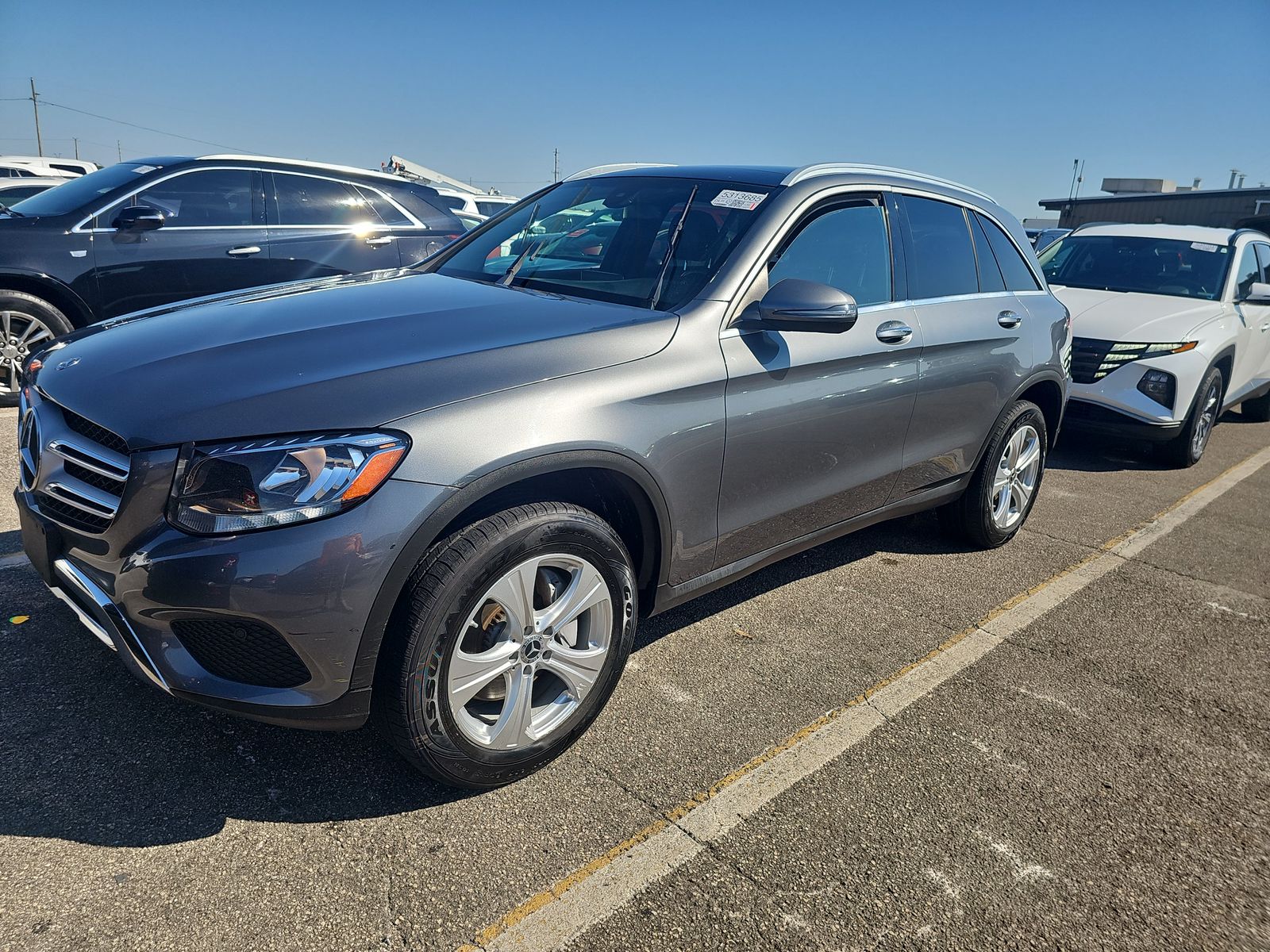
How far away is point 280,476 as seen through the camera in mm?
1973

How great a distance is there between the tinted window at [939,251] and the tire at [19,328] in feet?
17.7

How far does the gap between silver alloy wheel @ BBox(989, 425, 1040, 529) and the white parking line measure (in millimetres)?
560

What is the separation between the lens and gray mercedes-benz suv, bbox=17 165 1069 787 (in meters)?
2.00

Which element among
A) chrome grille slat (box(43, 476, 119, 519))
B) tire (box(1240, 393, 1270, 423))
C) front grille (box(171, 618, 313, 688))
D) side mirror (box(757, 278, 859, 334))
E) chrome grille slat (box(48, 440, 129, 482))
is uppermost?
side mirror (box(757, 278, 859, 334))

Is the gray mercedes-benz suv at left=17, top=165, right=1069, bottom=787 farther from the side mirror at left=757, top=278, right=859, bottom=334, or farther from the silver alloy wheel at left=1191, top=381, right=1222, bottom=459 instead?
the silver alloy wheel at left=1191, top=381, right=1222, bottom=459

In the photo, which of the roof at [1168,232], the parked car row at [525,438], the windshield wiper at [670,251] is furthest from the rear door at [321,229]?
the roof at [1168,232]

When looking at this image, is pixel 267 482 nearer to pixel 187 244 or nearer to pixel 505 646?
pixel 505 646

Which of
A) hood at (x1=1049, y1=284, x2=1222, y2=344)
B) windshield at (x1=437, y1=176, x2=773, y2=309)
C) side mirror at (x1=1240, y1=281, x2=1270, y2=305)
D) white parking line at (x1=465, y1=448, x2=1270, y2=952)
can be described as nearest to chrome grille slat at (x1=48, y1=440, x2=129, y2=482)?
white parking line at (x1=465, y1=448, x2=1270, y2=952)

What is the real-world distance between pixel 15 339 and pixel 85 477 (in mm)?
4575

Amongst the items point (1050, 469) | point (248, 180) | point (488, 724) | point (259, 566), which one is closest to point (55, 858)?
point (259, 566)

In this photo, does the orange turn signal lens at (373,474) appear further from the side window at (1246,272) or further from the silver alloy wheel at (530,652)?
the side window at (1246,272)

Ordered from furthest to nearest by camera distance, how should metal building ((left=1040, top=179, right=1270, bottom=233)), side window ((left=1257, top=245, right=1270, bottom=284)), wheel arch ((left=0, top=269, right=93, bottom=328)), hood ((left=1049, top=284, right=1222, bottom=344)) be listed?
1. metal building ((left=1040, top=179, right=1270, bottom=233))
2. side window ((left=1257, top=245, right=1270, bottom=284))
3. hood ((left=1049, top=284, right=1222, bottom=344))
4. wheel arch ((left=0, top=269, right=93, bottom=328))

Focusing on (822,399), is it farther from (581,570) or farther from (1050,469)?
(1050,469)

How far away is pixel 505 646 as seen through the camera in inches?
91.7
